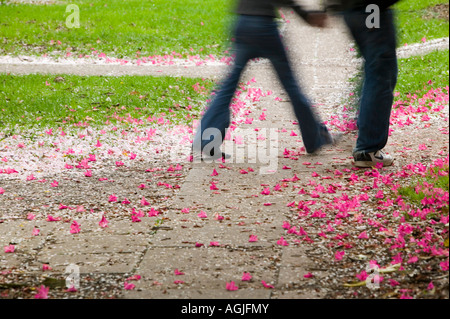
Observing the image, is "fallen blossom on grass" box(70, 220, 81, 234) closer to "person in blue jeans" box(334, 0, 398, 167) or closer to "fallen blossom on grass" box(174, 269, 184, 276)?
"fallen blossom on grass" box(174, 269, 184, 276)

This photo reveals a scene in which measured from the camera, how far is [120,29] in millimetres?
14695

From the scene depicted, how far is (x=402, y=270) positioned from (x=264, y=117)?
440 cm

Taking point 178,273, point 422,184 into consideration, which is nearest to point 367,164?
point 422,184

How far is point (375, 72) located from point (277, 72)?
0.73 meters

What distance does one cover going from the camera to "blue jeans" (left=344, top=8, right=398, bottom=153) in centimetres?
470

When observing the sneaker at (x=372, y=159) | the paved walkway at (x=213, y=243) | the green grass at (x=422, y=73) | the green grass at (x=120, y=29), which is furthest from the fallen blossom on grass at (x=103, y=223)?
the green grass at (x=120, y=29)

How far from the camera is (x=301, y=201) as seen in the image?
14.4ft

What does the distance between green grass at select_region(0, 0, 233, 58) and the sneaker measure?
790 centimetres

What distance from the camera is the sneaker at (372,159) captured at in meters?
5.07

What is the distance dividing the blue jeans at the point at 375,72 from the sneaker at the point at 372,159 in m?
0.04

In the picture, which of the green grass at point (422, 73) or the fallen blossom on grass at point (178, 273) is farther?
the green grass at point (422, 73)

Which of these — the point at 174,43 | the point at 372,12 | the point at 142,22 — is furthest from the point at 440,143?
the point at 142,22

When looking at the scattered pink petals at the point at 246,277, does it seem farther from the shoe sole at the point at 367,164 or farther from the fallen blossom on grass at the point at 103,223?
the shoe sole at the point at 367,164

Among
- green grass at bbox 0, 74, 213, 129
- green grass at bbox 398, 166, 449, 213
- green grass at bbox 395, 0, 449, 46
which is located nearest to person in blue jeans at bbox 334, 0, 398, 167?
green grass at bbox 398, 166, 449, 213
